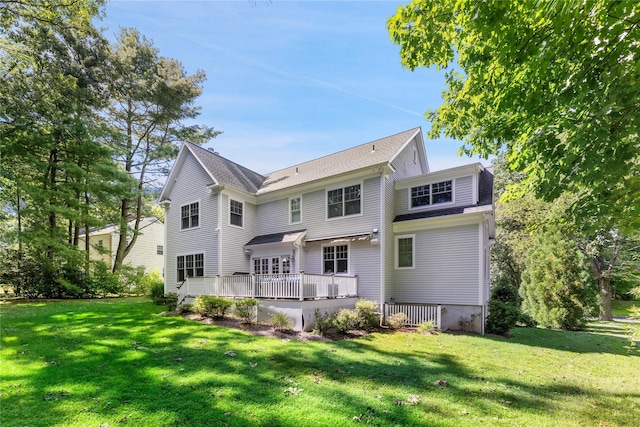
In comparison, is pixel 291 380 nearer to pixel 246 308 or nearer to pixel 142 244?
pixel 246 308

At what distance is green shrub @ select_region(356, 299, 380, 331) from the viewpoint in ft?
36.7

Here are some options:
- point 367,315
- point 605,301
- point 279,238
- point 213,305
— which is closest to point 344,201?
point 279,238

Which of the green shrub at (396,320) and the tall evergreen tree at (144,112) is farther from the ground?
the tall evergreen tree at (144,112)

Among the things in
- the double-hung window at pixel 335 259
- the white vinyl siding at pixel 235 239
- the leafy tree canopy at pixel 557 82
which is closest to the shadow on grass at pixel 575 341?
the double-hung window at pixel 335 259

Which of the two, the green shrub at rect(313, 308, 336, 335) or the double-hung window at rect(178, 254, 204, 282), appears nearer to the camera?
the green shrub at rect(313, 308, 336, 335)

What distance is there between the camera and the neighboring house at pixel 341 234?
39.1 feet

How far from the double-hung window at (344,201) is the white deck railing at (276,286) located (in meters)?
3.00

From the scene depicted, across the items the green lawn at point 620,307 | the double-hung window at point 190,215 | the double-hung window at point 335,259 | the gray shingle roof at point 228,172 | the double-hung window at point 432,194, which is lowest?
the green lawn at point 620,307

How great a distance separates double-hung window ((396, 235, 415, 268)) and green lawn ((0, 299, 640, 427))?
426cm

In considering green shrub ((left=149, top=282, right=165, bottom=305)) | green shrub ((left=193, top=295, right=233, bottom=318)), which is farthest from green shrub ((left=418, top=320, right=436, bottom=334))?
→ green shrub ((left=149, top=282, right=165, bottom=305))

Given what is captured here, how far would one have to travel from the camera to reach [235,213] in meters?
15.8

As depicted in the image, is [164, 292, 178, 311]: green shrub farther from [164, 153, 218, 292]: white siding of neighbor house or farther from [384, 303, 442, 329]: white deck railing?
[384, 303, 442, 329]: white deck railing

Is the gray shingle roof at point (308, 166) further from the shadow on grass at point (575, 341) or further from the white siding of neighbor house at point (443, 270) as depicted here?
the shadow on grass at point (575, 341)

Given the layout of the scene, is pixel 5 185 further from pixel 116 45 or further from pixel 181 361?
pixel 181 361
